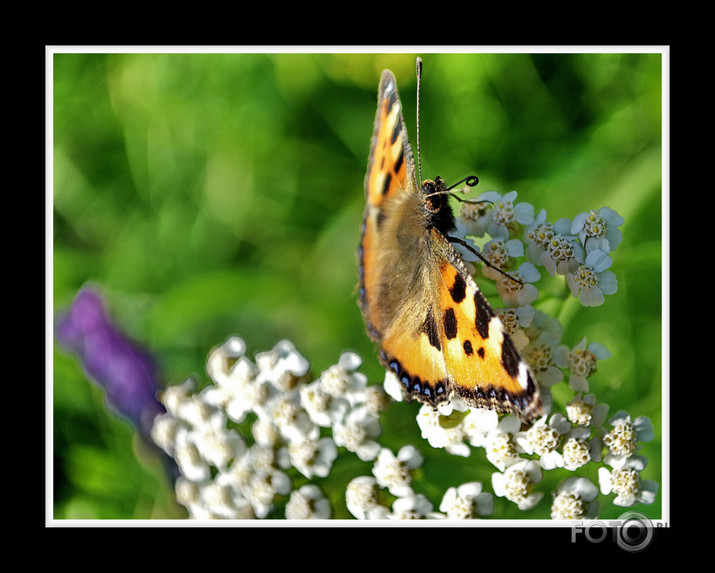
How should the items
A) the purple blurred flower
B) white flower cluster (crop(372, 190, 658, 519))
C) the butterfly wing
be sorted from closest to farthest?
1. the butterfly wing
2. white flower cluster (crop(372, 190, 658, 519))
3. the purple blurred flower

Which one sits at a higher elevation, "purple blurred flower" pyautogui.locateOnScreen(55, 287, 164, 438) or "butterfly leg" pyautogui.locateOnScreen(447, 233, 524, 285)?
"butterfly leg" pyautogui.locateOnScreen(447, 233, 524, 285)

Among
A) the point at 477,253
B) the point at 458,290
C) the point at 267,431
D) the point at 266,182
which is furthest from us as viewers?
the point at 266,182

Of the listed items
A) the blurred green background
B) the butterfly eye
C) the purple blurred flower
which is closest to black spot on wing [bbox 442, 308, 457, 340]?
the butterfly eye

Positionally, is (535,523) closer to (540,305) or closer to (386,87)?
(540,305)

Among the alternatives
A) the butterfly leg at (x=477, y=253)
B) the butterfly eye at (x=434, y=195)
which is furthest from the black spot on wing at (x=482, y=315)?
the butterfly eye at (x=434, y=195)

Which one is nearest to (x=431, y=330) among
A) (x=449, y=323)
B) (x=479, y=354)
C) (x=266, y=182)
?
(x=449, y=323)

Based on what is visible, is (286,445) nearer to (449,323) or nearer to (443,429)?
(443,429)

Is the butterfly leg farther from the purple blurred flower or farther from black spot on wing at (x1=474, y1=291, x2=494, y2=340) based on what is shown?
the purple blurred flower
